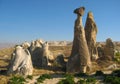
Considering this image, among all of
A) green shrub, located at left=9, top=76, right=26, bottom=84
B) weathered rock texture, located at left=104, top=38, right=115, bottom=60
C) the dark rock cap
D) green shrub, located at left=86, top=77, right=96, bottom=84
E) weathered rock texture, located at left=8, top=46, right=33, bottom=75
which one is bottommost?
green shrub, located at left=86, top=77, right=96, bottom=84

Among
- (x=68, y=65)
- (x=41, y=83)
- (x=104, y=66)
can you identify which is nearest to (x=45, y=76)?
(x=41, y=83)

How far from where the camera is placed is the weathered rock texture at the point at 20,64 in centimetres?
3222

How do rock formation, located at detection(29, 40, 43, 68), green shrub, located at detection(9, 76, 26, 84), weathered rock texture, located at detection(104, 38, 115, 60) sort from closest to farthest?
green shrub, located at detection(9, 76, 26, 84)
rock formation, located at detection(29, 40, 43, 68)
weathered rock texture, located at detection(104, 38, 115, 60)

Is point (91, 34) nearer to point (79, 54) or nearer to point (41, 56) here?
point (41, 56)

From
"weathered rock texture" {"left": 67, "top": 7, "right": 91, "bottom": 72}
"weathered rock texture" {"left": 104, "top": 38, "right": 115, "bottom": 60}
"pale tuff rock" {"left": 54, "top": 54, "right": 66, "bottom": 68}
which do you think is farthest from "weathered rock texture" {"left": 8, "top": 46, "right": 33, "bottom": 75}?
"weathered rock texture" {"left": 104, "top": 38, "right": 115, "bottom": 60}

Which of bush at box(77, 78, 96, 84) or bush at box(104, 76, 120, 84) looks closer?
bush at box(104, 76, 120, 84)

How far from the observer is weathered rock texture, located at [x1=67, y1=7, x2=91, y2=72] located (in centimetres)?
3584

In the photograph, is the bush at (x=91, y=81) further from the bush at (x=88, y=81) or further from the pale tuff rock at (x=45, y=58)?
the pale tuff rock at (x=45, y=58)

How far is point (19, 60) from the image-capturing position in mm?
33469

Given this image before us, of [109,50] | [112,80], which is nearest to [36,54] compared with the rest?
[109,50]

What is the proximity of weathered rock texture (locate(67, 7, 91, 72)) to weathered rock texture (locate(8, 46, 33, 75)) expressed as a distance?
18.8ft

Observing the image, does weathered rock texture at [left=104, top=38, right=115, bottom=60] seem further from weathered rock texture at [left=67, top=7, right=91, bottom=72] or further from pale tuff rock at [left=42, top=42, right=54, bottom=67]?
weathered rock texture at [left=67, top=7, right=91, bottom=72]

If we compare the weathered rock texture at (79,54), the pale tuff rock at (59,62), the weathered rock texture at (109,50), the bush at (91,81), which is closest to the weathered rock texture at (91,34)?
the weathered rock texture at (109,50)

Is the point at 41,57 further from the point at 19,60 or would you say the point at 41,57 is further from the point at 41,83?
the point at 41,83
